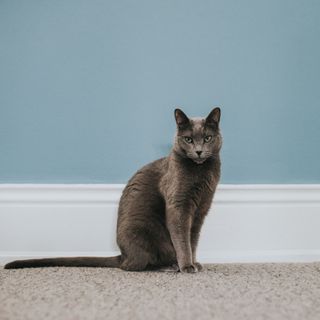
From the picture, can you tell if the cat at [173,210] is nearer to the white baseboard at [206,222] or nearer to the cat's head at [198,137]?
the cat's head at [198,137]

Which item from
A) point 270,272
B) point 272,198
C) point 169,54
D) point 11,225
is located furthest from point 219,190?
point 11,225

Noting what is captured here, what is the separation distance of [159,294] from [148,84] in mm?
834

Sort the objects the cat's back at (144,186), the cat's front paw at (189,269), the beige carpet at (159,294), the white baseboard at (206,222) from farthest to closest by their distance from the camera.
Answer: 1. the white baseboard at (206,222)
2. the cat's back at (144,186)
3. the cat's front paw at (189,269)
4. the beige carpet at (159,294)

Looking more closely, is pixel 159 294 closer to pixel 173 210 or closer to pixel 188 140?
pixel 173 210

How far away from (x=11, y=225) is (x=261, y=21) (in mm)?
1158

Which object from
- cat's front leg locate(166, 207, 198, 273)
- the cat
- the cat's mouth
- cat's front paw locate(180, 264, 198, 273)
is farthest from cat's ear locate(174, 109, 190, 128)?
cat's front paw locate(180, 264, 198, 273)

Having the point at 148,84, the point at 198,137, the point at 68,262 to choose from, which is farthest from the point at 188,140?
the point at 68,262

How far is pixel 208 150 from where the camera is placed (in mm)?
1363

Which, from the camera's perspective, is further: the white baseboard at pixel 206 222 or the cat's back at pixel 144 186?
the white baseboard at pixel 206 222

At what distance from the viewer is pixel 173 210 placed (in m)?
1.34

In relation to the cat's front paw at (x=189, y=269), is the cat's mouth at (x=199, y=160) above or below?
above

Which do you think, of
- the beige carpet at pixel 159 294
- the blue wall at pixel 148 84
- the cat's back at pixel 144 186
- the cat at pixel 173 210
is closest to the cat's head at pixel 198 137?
the cat at pixel 173 210

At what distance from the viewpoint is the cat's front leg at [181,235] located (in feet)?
4.32

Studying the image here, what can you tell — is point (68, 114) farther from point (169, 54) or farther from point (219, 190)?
point (219, 190)
